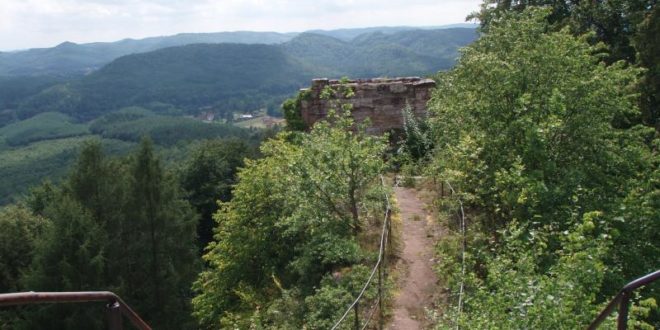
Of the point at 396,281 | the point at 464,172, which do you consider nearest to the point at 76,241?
the point at 396,281

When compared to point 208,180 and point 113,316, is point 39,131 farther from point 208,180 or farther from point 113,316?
point 113,316

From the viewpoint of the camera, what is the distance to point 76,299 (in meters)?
2.45

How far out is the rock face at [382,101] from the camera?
752 inches

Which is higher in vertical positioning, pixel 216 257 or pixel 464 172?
pixel 464 172

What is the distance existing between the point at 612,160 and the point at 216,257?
35.6ft

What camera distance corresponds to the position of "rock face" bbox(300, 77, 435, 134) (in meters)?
19.1

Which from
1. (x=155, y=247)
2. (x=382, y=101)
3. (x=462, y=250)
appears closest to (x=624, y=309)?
(x=462, y=250)

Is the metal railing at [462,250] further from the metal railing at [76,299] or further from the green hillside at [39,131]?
the green hillside at [39,131]

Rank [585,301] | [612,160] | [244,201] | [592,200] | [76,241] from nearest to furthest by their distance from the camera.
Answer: [585,301], [592,200], [612,160], [244,201], [76,241]

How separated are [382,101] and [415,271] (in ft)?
34.2

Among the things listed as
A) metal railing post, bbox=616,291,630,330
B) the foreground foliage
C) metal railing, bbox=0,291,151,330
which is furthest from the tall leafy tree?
metal railing, bbox=0,291,151,330

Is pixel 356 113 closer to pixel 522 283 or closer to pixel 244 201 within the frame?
→ pixel 244 201

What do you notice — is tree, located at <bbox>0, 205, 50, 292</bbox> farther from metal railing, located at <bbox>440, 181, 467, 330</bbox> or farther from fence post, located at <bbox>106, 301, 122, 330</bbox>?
fence post, located at <bbox>106, 301, 122, 330</bbox>

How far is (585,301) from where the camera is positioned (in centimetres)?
518
